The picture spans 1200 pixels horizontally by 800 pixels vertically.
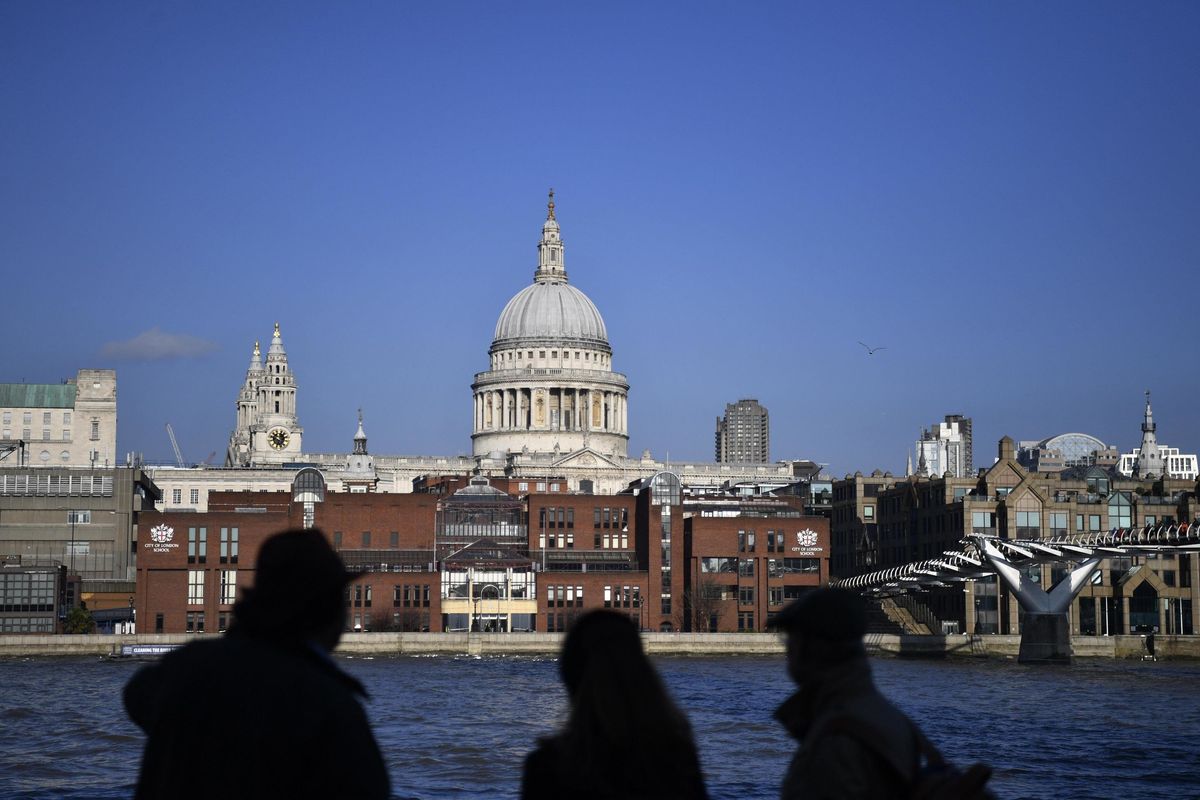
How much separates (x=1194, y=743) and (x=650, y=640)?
57.5 meters

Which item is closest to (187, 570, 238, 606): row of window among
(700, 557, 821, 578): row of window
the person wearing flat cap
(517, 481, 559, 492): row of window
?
(700, 557, 821, 578): row of window

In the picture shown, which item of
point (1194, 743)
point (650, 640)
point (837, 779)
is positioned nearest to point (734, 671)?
point (650, 640)

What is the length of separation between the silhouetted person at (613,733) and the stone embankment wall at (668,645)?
9349 centimetres

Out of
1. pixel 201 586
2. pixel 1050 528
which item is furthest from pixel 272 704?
pixel 1050 528

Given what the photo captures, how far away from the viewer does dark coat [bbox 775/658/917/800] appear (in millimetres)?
7992

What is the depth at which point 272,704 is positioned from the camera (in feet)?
22.8

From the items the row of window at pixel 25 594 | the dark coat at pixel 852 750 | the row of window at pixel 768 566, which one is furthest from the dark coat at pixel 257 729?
the row of window at pixel 768 566

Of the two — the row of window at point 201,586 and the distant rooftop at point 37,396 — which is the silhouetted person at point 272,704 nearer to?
the row of window at point 201,586

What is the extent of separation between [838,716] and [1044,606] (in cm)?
8371

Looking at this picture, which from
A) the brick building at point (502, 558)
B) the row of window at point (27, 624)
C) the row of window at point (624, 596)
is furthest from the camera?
the row of window at point (624, 596)

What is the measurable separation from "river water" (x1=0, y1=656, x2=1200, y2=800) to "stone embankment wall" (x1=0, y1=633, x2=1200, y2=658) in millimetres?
13373

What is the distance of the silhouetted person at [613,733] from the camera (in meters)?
7.51

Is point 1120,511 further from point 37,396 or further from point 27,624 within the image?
point 37,396

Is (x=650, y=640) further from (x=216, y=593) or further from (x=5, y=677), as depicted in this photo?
(x=5, y=677)
